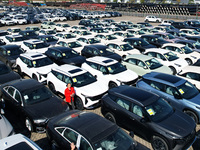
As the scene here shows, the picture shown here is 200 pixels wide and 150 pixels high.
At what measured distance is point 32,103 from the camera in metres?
7.68

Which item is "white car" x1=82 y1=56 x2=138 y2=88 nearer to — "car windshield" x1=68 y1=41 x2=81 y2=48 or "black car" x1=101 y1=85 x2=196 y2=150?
"black car" x1=101 y1=85 x2=196 y2=150

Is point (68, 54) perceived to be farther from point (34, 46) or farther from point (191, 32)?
point (191, 32)

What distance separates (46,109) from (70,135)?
2.51m

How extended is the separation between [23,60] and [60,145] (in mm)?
8077

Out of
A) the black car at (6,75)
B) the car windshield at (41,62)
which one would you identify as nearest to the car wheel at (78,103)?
the black car at (6,75)

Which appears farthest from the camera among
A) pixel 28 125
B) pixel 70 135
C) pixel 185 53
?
pixel 185 53

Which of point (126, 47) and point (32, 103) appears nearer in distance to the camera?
point (32, 103)

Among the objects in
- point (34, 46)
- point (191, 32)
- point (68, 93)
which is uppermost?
point (191, 32)

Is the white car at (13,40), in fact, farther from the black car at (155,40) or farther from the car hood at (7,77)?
the black car at (155,40)

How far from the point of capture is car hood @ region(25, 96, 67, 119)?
716 centimetres

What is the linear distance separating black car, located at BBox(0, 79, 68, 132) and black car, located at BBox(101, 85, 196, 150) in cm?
212

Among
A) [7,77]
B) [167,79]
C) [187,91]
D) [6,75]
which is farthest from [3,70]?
[187,91]

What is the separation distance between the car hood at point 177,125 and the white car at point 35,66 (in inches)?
282

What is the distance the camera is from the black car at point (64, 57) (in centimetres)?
1305
